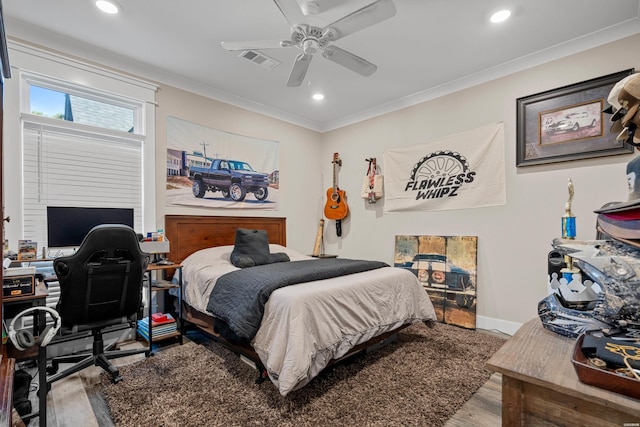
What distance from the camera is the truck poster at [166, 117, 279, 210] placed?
3422 millimetres

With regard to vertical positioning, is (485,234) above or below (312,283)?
above

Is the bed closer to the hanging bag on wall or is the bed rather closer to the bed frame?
the bed frame

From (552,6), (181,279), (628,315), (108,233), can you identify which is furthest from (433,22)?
(181,279)

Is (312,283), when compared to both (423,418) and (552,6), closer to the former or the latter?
(423,418)

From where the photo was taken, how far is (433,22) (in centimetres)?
246

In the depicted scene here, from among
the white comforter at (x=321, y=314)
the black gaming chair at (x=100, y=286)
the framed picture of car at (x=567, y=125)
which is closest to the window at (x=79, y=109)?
the black gaming chair at (x=100, y=286)

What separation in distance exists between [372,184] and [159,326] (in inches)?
118

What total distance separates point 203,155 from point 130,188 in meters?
0.87

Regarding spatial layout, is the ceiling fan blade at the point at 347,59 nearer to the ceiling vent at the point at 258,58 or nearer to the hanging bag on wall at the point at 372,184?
the ceiling vent at the point at 258,58

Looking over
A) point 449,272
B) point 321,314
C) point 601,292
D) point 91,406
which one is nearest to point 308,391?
point 321,314

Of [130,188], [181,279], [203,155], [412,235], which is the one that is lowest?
[181,279]

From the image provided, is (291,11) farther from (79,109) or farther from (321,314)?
(79,109)

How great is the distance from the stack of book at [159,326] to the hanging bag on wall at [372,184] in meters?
2.77

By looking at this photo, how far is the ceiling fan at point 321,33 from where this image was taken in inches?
72.9
